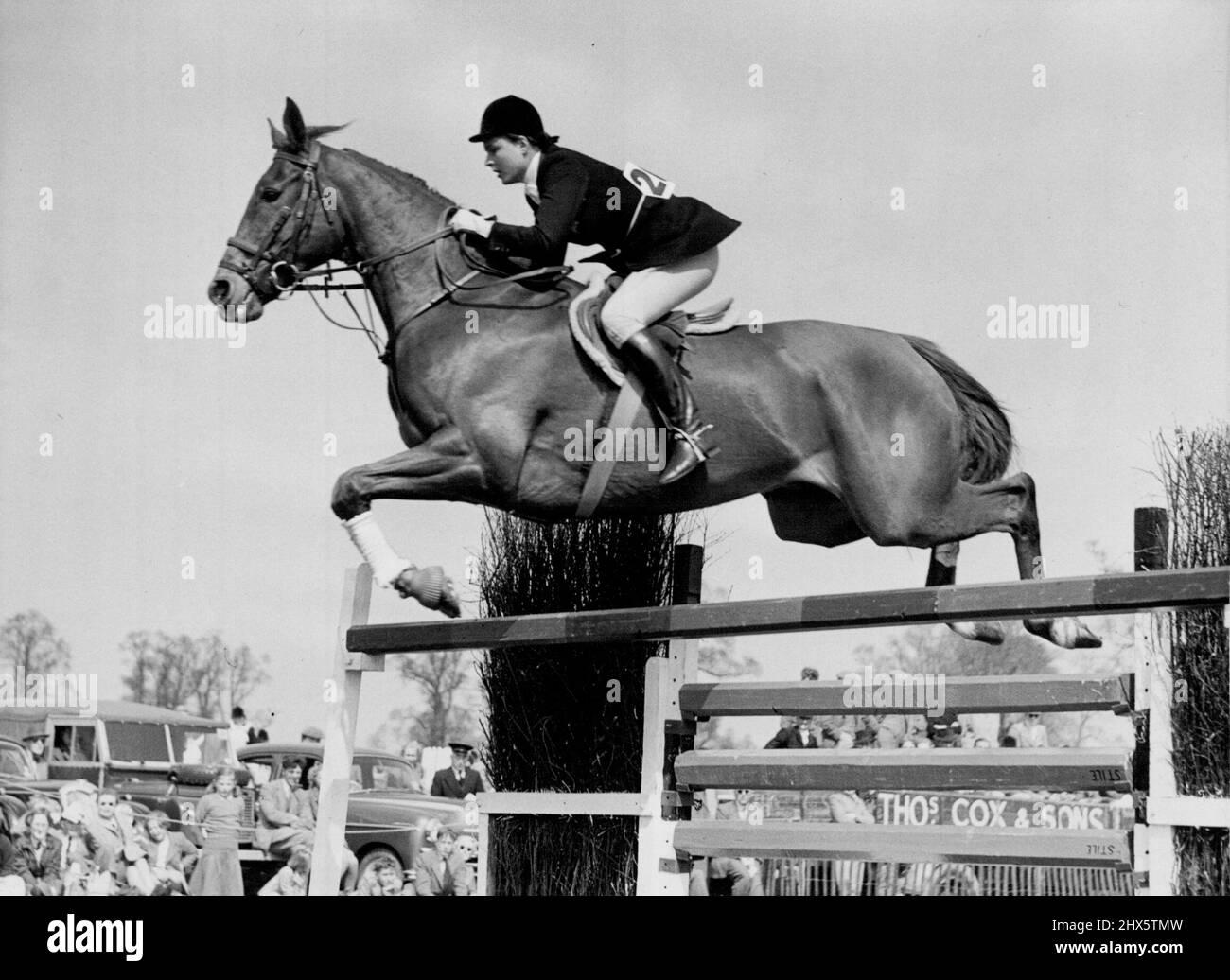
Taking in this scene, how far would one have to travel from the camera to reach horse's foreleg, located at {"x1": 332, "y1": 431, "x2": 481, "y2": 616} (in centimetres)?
408

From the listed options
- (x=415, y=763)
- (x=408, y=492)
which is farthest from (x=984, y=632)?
(x=415, y=763)

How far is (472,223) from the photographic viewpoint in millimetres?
4688

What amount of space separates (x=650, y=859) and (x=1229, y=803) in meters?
1.53

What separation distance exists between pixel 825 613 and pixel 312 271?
2.19 metres

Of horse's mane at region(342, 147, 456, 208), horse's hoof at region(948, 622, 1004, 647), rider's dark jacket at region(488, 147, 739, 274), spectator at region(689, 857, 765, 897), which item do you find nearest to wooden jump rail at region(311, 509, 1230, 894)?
horse's hoof at region(948, 622, 1004, 647)

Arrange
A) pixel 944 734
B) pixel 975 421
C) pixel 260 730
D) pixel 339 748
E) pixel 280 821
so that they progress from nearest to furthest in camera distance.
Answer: pixel 339 748 < pixel 975 421 < pixel 944 734 < pixel 280 821 < pixel 260 730

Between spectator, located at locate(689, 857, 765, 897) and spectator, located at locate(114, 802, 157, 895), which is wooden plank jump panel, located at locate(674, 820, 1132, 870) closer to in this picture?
spectator, located at locate(689, 857, 765, 897)

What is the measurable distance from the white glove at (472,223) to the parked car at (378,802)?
12.2ft

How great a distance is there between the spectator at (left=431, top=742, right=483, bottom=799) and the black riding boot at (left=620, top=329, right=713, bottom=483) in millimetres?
3512

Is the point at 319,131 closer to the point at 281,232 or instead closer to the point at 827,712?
the point at 281,232

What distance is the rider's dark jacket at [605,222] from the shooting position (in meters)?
4.49

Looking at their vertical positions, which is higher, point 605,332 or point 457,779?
point 605,332
